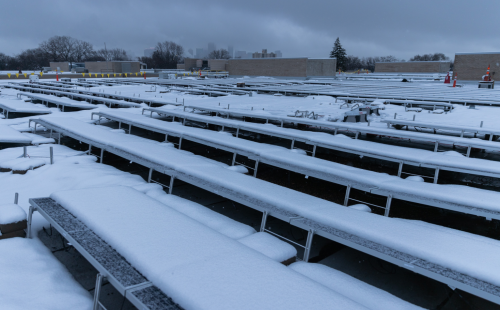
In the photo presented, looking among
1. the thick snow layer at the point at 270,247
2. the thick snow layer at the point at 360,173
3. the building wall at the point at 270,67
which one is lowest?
the thick snow layer at the point at 270,247

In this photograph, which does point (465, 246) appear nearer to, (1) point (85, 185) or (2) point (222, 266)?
(2) point (222, 266)

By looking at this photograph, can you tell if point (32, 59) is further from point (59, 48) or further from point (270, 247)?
point (270, 247)

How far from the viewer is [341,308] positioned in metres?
2.57

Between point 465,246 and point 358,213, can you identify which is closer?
point 465,246

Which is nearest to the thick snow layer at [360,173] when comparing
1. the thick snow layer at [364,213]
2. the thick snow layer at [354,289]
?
the thick snow layer at [364,213]

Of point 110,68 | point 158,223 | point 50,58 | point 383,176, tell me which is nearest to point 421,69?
point 110,68

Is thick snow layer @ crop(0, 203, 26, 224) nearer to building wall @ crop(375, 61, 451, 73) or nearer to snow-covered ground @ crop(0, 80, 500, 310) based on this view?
snow-covered ground @ crop(0, 80, 500, 310)

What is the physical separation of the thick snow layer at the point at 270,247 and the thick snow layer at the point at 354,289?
140 millimetres

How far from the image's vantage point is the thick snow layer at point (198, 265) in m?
2.58

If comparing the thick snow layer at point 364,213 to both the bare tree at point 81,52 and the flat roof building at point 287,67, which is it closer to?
the flat roof building at point 287,67

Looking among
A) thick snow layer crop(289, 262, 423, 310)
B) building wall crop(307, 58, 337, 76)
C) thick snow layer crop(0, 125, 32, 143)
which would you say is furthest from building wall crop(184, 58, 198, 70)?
thick snow layer crop(289, 262, 423, 310)

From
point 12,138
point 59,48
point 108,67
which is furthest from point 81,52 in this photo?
point 12,138

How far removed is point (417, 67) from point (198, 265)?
67.0 m

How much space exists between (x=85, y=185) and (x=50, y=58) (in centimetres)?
10222
